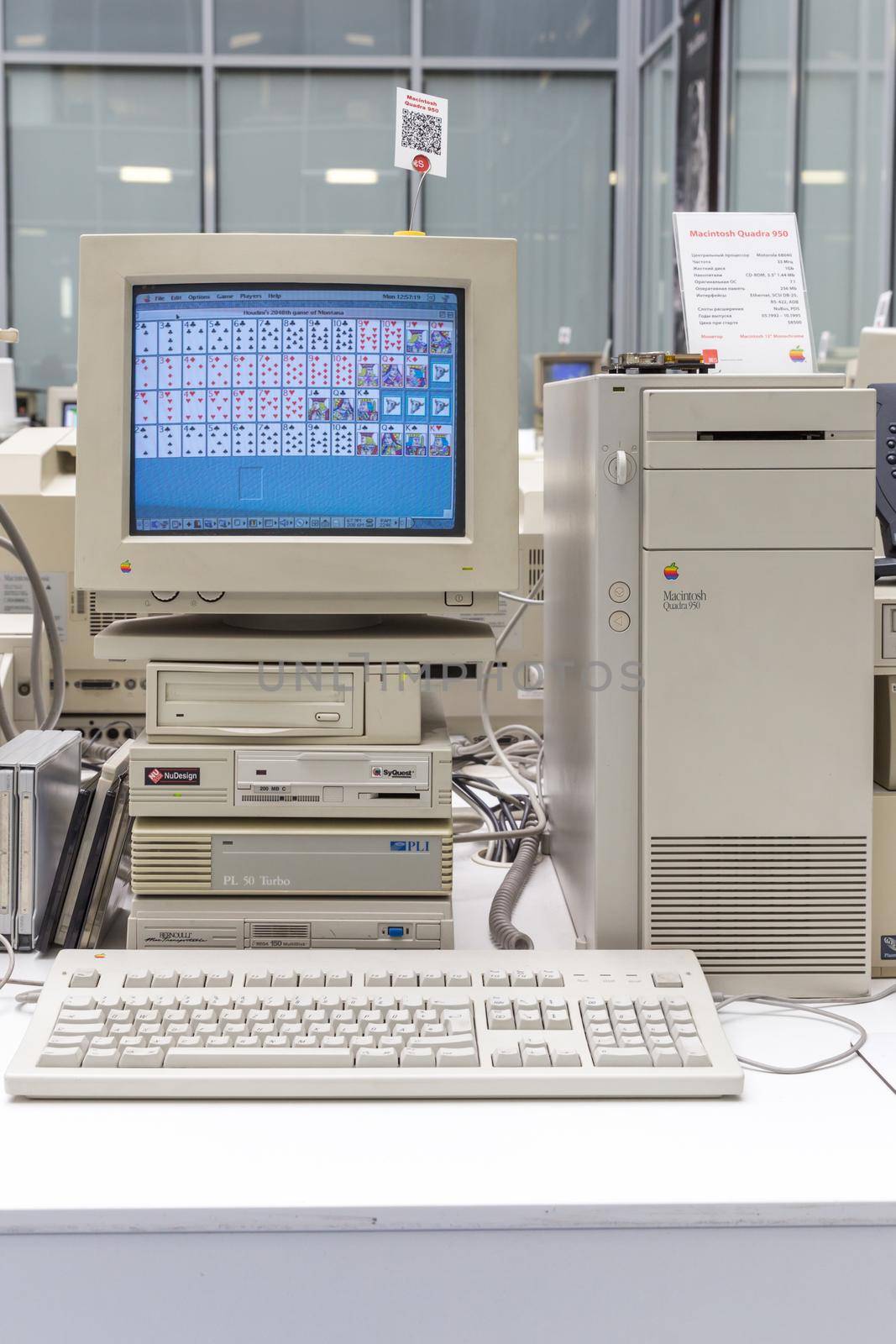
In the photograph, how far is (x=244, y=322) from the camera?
1.03 meters

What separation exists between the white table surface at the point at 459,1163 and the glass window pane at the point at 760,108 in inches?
184

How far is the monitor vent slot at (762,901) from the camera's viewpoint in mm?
975

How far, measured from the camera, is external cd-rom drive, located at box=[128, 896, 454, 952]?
1.00m

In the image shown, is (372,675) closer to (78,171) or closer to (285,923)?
(285,923)

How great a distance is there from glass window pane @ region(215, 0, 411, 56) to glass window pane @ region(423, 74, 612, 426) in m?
0.35

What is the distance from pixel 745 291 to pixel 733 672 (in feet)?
1.24

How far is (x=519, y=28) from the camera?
21.2 feet

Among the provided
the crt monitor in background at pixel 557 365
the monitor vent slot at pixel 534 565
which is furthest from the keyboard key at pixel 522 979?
the crt monitor in background at pixel 557 365

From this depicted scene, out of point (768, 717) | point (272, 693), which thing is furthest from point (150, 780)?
point (768, 717)

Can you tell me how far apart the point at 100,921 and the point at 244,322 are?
1.72 ft

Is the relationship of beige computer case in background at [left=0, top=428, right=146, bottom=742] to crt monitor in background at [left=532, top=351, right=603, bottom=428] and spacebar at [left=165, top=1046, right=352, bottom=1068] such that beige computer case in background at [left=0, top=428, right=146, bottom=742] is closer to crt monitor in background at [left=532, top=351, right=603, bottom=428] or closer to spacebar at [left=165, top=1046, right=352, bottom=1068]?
spacebar at [left=165, top=1046, right=352, bottom=1068]

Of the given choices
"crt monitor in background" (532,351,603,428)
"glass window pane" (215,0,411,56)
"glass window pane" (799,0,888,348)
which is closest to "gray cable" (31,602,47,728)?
"glass window pane" (799,0,888,348)

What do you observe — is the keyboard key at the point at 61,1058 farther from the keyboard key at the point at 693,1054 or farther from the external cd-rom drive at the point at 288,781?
the keyboard key at the point at 693,1054

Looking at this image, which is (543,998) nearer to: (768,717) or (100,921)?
(768,717)
